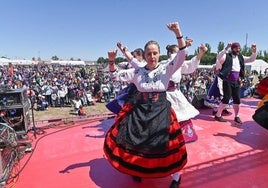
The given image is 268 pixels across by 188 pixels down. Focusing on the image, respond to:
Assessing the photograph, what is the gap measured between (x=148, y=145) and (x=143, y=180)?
2.13 feet

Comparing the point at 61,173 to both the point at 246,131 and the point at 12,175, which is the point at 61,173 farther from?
the point at 246,131

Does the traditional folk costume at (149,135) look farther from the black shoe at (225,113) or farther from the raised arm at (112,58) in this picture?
the black shoe at (225,113)

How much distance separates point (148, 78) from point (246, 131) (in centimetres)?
281

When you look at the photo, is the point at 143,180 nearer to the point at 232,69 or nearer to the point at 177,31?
the point at 177,31

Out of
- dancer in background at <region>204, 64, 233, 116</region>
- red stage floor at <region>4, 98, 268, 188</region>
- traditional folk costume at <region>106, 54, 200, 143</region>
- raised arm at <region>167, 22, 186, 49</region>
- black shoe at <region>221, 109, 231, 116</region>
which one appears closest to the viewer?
raised arm at <region>167, 22, 186, 49</region>

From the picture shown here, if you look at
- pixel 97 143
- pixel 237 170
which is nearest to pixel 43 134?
pixel 97 143

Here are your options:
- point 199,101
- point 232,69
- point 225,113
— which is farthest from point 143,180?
point 199,101

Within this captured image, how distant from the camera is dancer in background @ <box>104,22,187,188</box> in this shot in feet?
8.43

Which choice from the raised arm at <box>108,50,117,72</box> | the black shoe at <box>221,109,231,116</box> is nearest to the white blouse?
the raised arm at <box>108,50,117,72</box>

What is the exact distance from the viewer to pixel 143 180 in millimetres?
3020

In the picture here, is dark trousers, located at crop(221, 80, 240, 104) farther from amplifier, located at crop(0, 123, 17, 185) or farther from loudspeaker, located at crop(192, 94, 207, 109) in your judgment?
amplifier, located at crop(0, 123, 17, 185)

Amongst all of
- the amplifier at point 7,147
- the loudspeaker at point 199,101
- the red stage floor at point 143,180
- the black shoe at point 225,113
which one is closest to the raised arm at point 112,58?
the red stage floor at point 143,180

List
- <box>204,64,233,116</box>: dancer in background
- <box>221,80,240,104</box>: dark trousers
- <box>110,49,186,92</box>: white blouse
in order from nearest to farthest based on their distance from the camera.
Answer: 1. <box>110,49,186,92</box>: white blouse
2. <box>221,80,240,104</box>: dark trousers
3. <box>204,64,233,116</box>: dancer in background

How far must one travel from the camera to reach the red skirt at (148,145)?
2.57 metres
